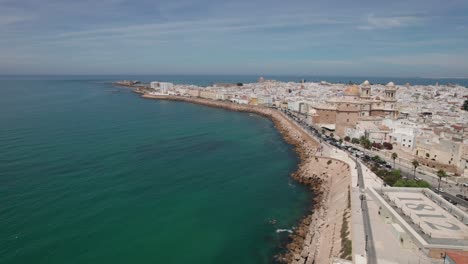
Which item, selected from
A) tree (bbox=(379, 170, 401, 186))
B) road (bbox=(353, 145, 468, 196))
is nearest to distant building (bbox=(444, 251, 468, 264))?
tree (bbox=(379, 170, 401, 186))

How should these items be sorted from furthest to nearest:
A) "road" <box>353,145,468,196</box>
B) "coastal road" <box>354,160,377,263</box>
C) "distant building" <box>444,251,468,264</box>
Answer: "road" <box>353,145,468,196</box>, "coastal road" <box>354,160,377,263</box>, "distant building" <box>444,251,468,264</box>

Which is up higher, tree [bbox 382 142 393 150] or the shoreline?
tree [bbox 382 142 393 150]

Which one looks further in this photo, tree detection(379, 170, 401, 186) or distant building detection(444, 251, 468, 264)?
tree detection(379, 170, 401, 186)

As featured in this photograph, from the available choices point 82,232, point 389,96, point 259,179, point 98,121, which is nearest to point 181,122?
point 98,121

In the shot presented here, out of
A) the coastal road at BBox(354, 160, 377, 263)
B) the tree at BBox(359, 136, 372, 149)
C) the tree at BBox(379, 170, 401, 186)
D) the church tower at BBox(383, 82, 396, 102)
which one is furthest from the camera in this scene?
the church tower at BBox(383, 82, 396, 102)

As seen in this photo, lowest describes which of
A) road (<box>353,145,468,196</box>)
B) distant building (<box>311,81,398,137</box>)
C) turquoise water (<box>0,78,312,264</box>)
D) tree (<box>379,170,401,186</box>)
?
turquoise water (<box>0,78,312,264</box>)

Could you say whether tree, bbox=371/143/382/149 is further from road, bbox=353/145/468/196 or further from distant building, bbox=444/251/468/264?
distant building, bbox=444/251/468/264
